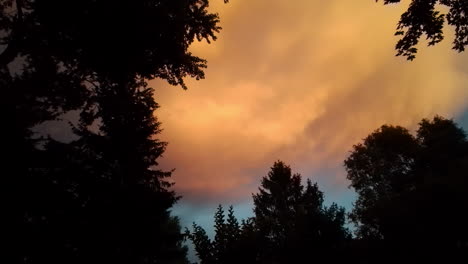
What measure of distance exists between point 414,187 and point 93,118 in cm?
3020

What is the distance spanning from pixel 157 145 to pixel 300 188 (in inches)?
1040

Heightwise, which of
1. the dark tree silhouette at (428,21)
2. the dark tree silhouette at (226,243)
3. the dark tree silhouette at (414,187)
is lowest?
the dark tree silhouette at (226,243)

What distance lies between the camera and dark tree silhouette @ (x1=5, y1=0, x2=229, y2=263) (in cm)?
1076

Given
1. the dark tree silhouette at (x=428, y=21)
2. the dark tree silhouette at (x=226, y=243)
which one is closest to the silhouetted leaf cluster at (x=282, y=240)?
the dark tree silhouette at (x=226, y=243)

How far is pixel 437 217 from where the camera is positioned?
2339cm

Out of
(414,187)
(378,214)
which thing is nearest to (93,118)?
(378,214)

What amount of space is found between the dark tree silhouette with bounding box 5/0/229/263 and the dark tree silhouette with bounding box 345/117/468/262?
A: 14.7 metres

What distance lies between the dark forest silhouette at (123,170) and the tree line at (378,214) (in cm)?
6

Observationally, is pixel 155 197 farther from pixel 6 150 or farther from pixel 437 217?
pixel 437 217

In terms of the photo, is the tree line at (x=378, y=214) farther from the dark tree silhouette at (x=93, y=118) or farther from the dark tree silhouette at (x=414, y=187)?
the dark tree silhouette at (x=93, y=118)

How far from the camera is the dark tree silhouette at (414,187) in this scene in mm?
22766

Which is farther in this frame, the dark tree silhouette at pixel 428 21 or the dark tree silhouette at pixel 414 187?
the dark tree silhouette at pixel 414 187

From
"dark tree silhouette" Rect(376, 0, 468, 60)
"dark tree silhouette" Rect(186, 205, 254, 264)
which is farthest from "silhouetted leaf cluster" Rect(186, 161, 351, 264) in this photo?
"dark tree silhouette" Rect(376, 0, 468, 60)

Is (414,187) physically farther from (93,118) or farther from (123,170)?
(93,118)
